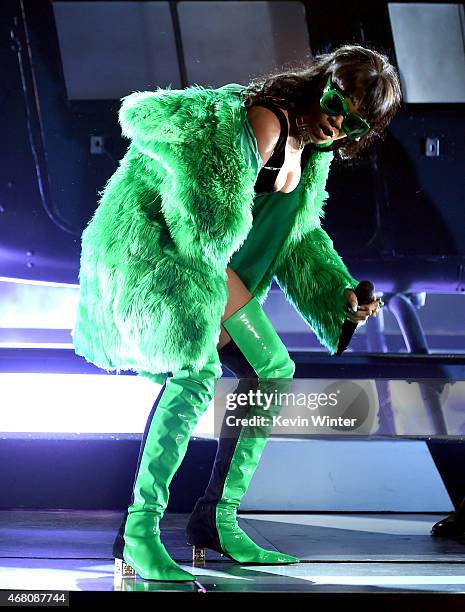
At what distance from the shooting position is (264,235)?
6.80 feet

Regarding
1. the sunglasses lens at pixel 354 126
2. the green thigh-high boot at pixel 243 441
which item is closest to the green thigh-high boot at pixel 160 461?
the green thigh-high boot at pixel 243 441

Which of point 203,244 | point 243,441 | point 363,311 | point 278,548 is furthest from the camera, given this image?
point 278,548

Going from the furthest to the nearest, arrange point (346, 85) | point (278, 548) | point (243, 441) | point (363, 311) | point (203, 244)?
1. point (278, 548)
2. point (363, 311)
3. point (243, 441)
4. point (346, 85)
5. point (203, 244)

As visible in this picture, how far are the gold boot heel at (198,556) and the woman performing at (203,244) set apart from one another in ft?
0.09

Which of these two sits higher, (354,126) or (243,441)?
(354,126)

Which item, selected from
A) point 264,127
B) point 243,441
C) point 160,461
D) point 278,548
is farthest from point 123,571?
point 264,127

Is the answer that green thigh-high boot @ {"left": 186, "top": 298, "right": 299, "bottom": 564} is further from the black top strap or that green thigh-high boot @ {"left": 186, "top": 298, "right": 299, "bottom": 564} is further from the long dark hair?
the long dark hair

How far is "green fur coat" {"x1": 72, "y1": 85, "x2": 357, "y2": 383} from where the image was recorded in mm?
1711

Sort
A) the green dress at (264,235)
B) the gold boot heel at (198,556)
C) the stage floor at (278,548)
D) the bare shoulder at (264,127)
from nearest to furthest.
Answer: the stage floor at (278,548)
the bare shoulder at (264,127)
the gold boot heel at (198,556)
the green dress at (264,235)

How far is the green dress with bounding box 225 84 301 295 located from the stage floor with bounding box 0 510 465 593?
627 millimetres

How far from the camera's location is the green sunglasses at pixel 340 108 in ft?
5.99

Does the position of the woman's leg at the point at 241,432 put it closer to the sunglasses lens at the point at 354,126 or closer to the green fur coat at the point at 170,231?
the green fur coat at the point at 170,231

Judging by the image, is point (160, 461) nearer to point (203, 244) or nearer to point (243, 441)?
point (243, 441)

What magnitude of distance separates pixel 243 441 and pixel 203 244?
18.5 inches
